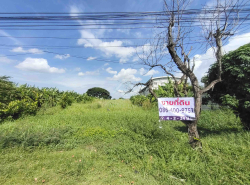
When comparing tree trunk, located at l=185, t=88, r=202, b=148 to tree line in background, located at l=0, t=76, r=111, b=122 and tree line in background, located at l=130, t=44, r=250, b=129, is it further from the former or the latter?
tree line in background, located at l=0, t=76, r=111, b=122

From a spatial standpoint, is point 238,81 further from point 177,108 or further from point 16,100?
point 16,100

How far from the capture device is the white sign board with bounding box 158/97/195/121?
10.3ft

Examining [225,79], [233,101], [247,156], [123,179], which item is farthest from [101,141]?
[225,79]

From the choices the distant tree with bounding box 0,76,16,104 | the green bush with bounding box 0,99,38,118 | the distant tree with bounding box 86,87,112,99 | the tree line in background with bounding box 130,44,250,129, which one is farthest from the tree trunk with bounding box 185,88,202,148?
the distant tree with bounding box 86,87,112,99

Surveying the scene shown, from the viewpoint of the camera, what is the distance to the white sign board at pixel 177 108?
3.13 meters

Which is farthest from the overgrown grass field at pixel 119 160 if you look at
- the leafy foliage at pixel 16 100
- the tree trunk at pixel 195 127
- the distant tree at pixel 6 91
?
the distant tree at pixel 6 91

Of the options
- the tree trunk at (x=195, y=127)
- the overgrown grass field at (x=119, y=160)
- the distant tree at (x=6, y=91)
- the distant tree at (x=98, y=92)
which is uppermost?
the distant tree at (x=98, y=92)

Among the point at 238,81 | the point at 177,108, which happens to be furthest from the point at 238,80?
the point at 177,108

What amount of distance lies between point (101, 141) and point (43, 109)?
20.9 feet

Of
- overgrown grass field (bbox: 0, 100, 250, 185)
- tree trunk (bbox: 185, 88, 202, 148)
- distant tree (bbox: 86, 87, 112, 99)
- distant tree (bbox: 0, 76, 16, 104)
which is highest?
distant tree (bbox: 86, 87, 112, 99)

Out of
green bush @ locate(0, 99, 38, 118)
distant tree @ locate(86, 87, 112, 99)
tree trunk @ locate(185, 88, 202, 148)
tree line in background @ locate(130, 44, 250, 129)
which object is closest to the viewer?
tree trunk @ locate(185, 88, 202, 148)

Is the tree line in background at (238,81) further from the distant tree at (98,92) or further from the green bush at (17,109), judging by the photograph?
the distant tree at (98,92)

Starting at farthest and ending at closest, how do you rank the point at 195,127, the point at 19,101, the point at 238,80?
the point at 19,101, the point at 238,80, the point at 195,127

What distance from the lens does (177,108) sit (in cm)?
321
